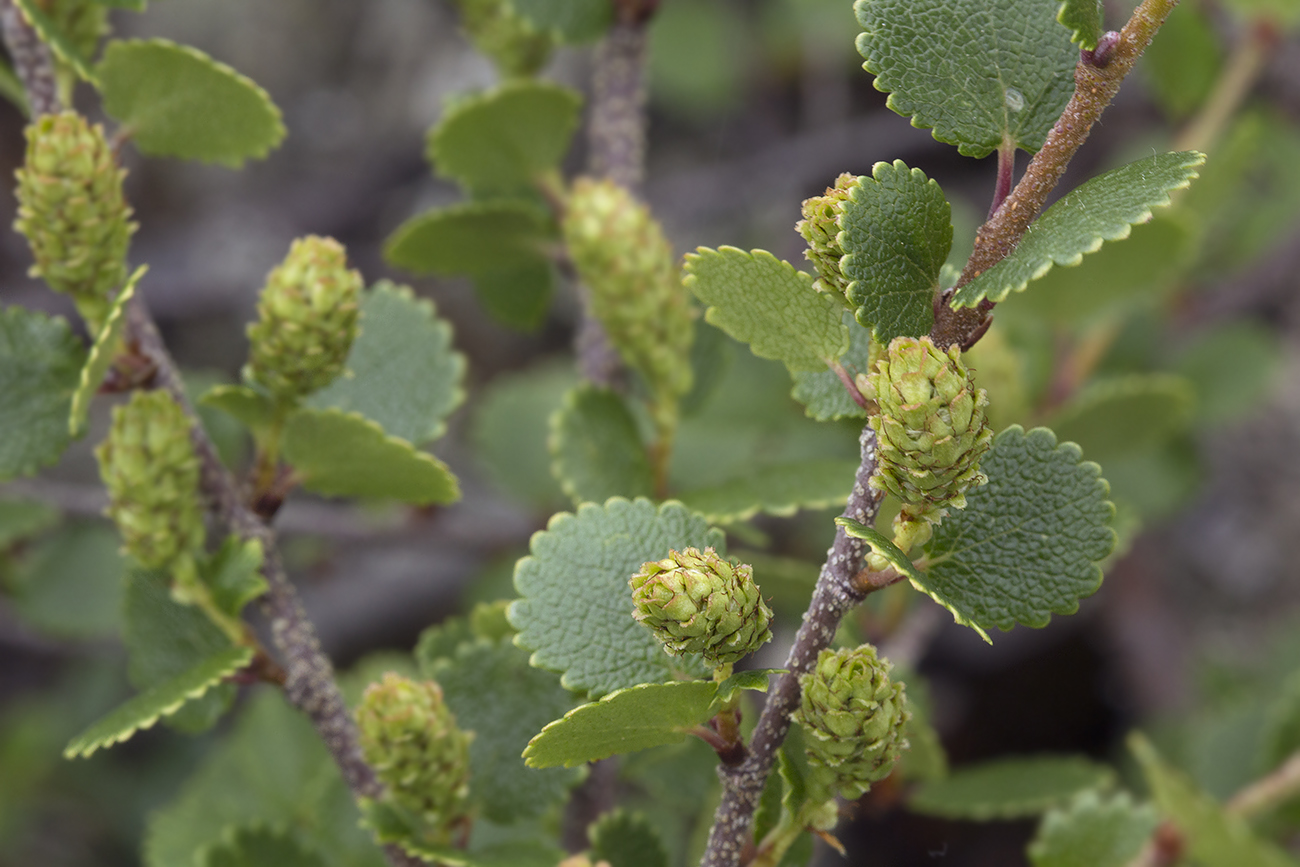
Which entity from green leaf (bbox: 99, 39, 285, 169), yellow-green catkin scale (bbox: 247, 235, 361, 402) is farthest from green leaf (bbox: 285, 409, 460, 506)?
green leaf (bbox: 99, 39, 285, 169)

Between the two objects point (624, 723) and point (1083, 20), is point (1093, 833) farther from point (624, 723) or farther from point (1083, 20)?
point (1083, 20)

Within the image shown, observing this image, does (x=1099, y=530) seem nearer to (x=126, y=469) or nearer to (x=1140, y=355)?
(x=126, y=469)

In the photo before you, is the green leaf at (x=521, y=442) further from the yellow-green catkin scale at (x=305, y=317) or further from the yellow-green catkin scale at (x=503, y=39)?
the yellow-green catkin scale at (x=305, y=317)

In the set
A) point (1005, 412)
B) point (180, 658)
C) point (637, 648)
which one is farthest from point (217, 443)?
point (1005, 412)

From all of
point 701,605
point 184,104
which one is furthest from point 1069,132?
point 184,104

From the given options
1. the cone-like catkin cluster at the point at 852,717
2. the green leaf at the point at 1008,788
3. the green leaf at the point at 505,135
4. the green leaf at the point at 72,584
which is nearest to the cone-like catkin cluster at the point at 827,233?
the cone-like catkin cluster at the point at 852,717

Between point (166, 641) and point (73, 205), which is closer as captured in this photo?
point (73, 205)

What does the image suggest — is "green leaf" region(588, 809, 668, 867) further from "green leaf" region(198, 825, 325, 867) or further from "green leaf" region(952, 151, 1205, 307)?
"green leaf" region(952, 151, 1205, 307)
